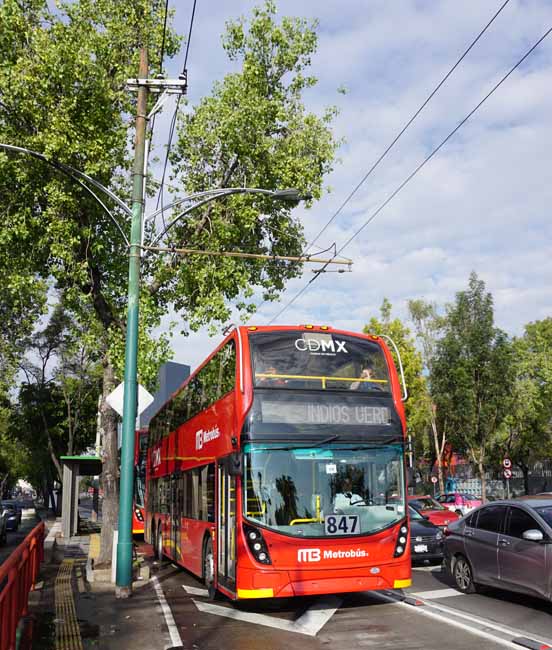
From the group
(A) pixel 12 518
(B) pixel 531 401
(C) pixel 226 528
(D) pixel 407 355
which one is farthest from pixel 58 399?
(C) pixel 226 528

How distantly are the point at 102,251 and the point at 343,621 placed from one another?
10.2m

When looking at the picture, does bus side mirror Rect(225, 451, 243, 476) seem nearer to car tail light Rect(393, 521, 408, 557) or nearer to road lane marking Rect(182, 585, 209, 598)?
car tail light Rect(393, 521, 408, 557)

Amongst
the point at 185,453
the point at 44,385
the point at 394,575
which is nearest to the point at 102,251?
the point at 185,453

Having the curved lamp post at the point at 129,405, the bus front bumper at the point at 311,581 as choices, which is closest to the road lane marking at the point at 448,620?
the bus front bumper at the point at 311,581

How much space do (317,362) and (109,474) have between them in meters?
6.96

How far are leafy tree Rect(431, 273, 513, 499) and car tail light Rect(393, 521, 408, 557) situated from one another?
25.0 m

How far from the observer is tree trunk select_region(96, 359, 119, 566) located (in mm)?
14742

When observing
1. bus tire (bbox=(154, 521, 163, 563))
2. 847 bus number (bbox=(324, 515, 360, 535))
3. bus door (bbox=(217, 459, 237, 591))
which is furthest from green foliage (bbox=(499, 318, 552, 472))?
847 bus number (bbox=(324, 515, 360, 535))

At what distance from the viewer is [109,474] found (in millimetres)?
15180

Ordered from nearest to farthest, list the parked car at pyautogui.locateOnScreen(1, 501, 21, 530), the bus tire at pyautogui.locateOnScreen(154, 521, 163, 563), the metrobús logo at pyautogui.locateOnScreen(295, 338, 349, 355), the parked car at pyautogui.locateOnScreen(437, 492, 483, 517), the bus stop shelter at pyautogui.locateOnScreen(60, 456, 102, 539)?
1. the metrobús logo at pyautogui.locateOnScreen(295, 338, 349, 355)
2. the bus tire at pyautogui.locateOnScreen(154, 521, 163, 563)
3. the bus stop shelter at pyautogui.locateOnScreen(60, 456, 102, 539)
4. the parked car at pyautogui.locateOnScreen(437, 492, 483, 517)
5. the parked car at pyautogui.locateOnScreen(1, 501, 21, 530)

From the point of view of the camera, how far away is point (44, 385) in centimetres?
4325

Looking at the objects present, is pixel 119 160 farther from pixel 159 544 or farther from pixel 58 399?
pixel 58 399

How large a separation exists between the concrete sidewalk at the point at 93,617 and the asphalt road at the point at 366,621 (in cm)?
29

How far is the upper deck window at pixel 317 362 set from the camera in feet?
32.8
